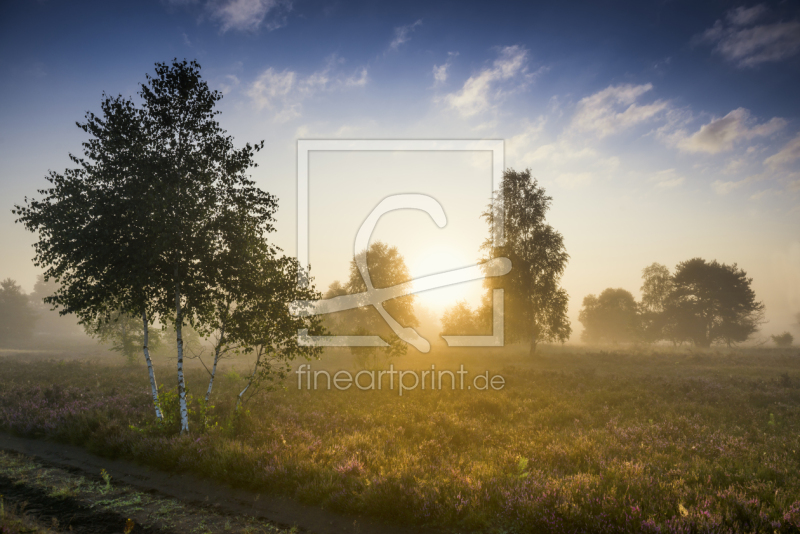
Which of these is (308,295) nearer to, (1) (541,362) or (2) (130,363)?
(1) (541,362)

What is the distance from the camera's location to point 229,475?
26.6ft

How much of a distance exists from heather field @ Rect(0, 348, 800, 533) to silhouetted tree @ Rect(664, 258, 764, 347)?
35543 mm

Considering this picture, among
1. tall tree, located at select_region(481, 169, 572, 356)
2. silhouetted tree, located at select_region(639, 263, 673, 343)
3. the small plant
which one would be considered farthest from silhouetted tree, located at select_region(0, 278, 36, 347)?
silhouetted tree, located at select_region(639, 263, 673, 343)

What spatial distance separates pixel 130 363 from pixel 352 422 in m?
28.5

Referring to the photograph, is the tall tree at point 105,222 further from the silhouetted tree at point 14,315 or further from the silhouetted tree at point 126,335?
the silhouetted tree at point 14,315

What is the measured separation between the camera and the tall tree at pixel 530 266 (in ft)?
93.9

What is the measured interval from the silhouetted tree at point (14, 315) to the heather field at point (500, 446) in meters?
74.2

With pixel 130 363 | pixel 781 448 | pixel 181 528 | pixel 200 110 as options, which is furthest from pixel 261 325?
pixel 130 363

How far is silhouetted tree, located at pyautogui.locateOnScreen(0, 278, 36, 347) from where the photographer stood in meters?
67.1

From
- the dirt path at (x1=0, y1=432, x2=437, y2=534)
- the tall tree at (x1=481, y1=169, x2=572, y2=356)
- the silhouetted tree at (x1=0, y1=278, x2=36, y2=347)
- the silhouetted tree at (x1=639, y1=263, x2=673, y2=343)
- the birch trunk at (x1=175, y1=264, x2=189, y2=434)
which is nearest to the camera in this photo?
the dirt path at (x1=0, y1=432, x2=437, y2=534)

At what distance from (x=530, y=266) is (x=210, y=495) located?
26713 millimetres

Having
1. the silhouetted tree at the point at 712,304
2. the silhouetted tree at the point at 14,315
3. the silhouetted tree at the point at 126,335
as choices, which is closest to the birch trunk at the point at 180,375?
the silhouetted tree at the point at 126,335

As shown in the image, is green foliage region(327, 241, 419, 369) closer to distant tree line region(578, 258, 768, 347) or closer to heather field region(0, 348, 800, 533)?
heather field region(0, 348, 800, 533)

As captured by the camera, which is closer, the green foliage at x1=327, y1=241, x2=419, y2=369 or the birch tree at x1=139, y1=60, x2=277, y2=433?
the birch tree at x1=139, y1=60, x2=277, y2=433
